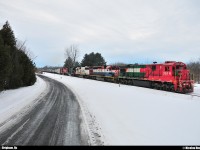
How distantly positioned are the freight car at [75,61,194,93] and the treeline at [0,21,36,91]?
50.8ft

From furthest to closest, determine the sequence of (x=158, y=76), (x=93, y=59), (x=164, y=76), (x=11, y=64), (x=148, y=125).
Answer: (x=93, y=59) → (x=158, y=76) → (x=164, y=76) → (x=11, y=64) → (x=148, y=125)

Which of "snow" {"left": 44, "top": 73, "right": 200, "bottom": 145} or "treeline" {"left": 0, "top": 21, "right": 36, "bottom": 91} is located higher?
"treeline" {"left": 0, "top": 21, "right": 36, "bottom": 91}

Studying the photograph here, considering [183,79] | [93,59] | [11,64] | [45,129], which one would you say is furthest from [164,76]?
[93,59]

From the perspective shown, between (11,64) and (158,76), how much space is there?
57.8 feet

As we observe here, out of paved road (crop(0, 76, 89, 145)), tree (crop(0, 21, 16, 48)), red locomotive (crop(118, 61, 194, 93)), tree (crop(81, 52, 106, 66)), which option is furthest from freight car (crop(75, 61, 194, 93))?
tree (crop(81, 52, 106, 66))

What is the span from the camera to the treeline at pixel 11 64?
829 inches

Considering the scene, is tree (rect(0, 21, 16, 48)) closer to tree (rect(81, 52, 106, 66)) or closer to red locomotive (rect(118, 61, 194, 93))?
red locomotive (rect(118, 61, 194, 93))

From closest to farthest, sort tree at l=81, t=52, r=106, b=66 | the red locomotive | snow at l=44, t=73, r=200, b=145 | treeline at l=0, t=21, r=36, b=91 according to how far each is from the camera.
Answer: snow at l=44, t=73, r=200, b=145, treeline at l=0, t=21, r=36, b=91, the red locomotive, tree at l=81, t=52, r=106, b=66

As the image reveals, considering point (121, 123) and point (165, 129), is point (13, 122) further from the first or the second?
point (165, 129)

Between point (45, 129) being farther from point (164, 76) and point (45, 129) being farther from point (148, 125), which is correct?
point (164, 76)

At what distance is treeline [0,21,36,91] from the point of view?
21.0 m

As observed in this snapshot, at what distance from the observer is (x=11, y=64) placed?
24.5 meters

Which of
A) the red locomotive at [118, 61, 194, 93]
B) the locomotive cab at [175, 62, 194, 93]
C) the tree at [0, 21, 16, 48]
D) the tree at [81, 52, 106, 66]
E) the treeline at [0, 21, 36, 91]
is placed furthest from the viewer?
the tree at [81, 52, 106, 66]

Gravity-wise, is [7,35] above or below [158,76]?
above
